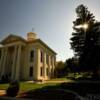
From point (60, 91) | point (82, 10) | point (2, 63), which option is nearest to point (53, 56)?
point (2, 63)

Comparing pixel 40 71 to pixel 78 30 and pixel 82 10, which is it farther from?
pixel 82 10

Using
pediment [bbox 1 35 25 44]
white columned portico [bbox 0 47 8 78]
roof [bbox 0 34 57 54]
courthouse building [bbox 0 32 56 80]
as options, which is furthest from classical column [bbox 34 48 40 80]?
white columned portico [bbox 0 47 8 78]

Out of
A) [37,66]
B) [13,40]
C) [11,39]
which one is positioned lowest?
[37,66]

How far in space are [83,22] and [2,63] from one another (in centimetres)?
2364

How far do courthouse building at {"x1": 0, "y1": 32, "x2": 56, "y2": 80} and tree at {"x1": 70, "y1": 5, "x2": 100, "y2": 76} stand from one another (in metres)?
9.92

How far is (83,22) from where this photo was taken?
33.0m

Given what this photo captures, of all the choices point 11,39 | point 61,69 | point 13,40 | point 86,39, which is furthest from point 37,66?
point 61,69

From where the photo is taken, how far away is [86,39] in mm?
30234

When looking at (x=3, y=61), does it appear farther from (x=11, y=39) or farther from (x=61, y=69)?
(x=61, y=69)

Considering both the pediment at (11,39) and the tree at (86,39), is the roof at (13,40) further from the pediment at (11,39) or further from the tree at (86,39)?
the tree at (86,39)

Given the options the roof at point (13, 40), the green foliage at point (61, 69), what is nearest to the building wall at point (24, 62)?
the roof at point (13, 40)

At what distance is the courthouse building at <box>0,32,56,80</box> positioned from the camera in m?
36.9

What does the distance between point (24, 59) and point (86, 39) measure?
17.2 metres

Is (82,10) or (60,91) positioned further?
(82,10)
